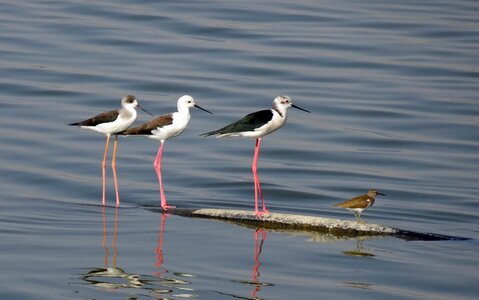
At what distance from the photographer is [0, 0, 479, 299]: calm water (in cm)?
1311

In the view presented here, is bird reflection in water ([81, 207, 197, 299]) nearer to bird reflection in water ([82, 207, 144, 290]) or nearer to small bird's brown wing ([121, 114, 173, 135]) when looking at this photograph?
bird reflection in water ([82, 207, 144, 290])

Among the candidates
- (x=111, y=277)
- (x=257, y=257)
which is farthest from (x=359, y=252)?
(x=111, y=277)

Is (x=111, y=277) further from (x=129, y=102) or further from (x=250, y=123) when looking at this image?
(x=129, y=102)

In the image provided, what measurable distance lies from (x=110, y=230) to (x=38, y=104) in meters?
10.1

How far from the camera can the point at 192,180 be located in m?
19.0

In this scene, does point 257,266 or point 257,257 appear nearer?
point 257,266

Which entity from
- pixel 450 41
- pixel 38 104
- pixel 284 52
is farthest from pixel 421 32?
pixel 38 104

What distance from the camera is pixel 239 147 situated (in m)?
22.0

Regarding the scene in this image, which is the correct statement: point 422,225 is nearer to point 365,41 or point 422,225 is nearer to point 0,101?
point 0,101

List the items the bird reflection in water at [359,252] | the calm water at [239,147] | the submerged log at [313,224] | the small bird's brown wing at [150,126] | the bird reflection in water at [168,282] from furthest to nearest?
the small bird's brown wing at [150,126] < the submerged log at [313,224] < the bird reflection in water at [359,252] < the calm water at [239,147] < the bird reflection in water at [168,282]

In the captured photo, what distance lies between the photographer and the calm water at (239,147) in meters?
13.1

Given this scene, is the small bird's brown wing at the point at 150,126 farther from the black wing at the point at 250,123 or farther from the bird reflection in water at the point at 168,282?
the bird reflection in water at the point at 168,282

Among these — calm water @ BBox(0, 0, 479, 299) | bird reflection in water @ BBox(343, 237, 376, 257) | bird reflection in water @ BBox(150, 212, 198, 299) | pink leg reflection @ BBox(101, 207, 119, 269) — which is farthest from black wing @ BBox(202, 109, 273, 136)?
bird reflection in water @ BBox(150, 212, 198, 299)

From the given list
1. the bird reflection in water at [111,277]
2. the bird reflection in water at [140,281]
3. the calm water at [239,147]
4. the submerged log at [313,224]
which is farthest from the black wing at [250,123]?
the bird reflection in water at [111,277]
